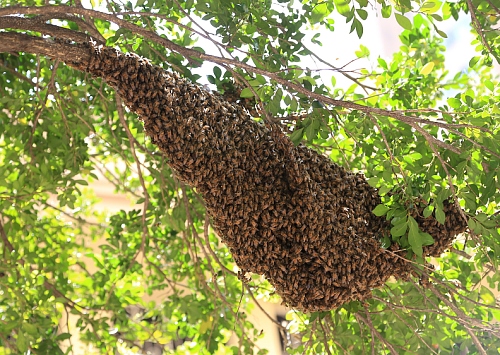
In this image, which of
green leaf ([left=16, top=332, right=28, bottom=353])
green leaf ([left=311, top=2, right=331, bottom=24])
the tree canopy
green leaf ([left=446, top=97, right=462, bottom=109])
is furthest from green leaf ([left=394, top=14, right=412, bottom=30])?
green leaf ([left=16, top=332, right=28, bottom=353])

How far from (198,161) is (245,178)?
0.10 meters

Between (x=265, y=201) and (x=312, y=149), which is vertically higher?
(x=312, y=149)

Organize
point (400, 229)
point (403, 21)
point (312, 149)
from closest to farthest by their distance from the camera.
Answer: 1. point (403, 21)
2. point (400, 229)
3. point (312, 149)

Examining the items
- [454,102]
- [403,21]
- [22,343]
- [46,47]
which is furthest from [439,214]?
[22,343]

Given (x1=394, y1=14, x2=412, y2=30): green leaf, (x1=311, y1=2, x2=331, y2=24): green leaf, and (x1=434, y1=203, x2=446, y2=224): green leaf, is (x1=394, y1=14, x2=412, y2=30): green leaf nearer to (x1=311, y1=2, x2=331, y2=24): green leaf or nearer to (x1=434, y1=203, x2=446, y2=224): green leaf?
(x1=311, y1=2, x2=331, y2=24): green leaf

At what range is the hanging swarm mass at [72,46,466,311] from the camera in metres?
1.11

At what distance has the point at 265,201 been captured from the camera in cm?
116

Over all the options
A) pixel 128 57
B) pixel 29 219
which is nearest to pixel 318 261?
pixel 128 57

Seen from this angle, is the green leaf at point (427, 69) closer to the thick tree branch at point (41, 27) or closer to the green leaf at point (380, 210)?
the green leaf at point (380, 210)

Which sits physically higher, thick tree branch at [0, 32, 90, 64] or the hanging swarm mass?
thick tree branch at [0, 32, 90, 64]

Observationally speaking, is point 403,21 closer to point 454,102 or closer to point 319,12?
point 319,12

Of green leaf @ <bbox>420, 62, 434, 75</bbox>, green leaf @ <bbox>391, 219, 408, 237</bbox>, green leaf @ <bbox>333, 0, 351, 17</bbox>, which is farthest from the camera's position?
green leaf @ <bbox>420, 62, 434, 75</bbox>

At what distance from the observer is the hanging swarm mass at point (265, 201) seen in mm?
1109

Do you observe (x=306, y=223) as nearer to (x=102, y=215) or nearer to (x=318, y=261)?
(x=318, y=261)
